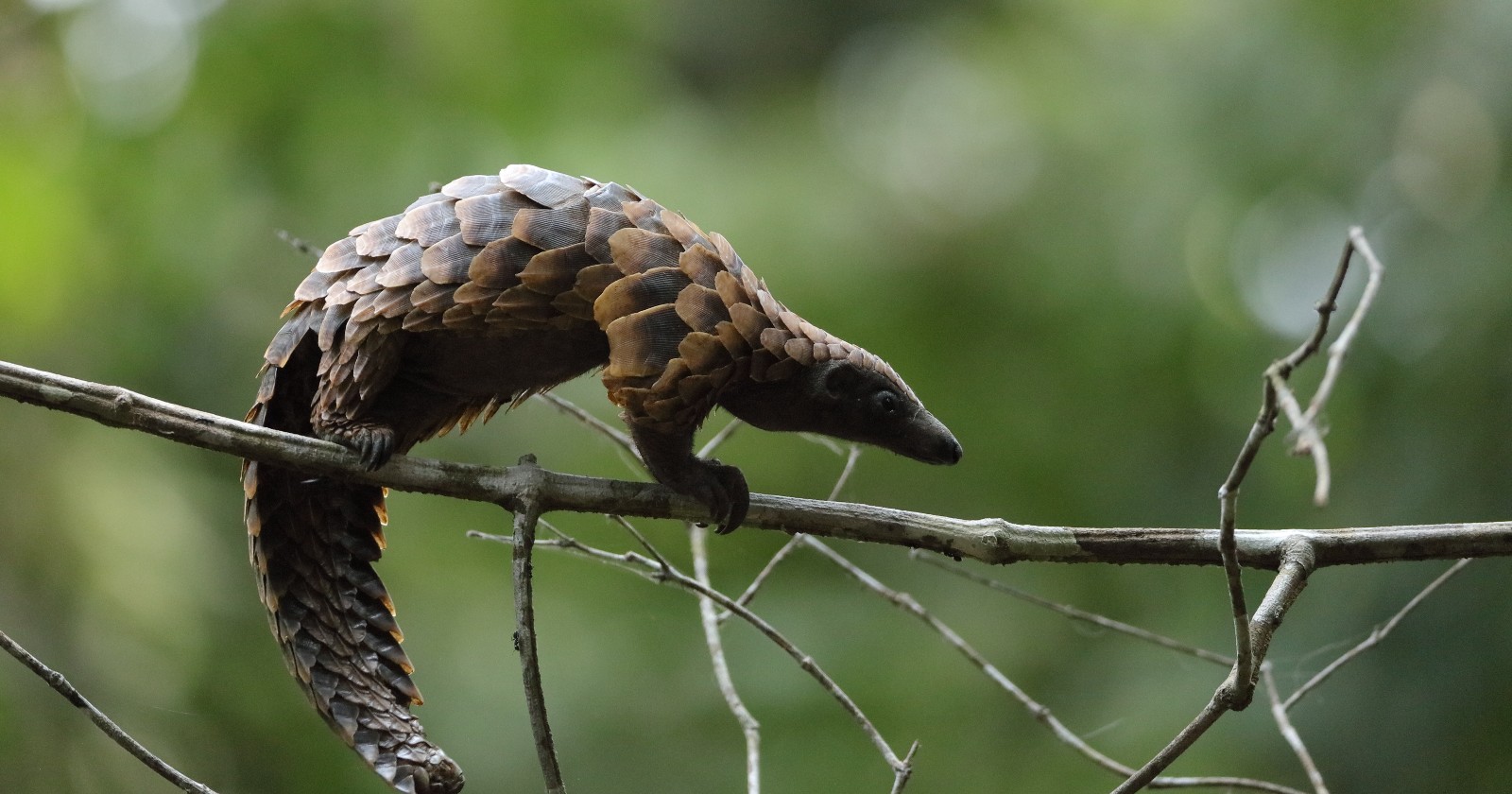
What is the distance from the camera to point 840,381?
1827 mm

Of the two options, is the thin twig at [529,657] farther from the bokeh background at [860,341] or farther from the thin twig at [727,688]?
the bokeh background at [860,341]

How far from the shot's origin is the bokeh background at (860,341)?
3418mm

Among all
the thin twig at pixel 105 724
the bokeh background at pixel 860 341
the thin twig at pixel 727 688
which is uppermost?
the bokeh background at pixel 860 341

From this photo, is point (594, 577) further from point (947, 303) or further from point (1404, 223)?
point (1404, 223)

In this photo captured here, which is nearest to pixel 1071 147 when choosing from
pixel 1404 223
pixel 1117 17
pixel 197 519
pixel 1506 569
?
pixel 1117 17

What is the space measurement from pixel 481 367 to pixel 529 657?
457mm

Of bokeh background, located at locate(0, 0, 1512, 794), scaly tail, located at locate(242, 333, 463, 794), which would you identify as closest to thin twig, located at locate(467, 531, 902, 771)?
scaly tail, located at locate(242, 333, 463, 794)

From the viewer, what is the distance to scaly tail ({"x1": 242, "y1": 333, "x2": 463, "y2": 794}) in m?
1.74

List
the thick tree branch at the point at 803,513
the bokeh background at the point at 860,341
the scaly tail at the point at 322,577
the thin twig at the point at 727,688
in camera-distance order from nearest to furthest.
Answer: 1. the thick tree branch at the point at 803,513
2. the scaly tail at the point at 322,577
3. the thin twig at the point at 727,688
4. the bokeh background at the point at 860,341

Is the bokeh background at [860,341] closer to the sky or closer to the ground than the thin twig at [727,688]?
closer to the sky

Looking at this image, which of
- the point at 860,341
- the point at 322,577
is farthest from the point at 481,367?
the point at 860,341

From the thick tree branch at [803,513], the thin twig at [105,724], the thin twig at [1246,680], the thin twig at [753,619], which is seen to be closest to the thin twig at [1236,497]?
the thin twig at [1246,680]

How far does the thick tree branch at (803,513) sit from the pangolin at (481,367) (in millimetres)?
58

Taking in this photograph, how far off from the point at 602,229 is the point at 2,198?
2.92 meters
